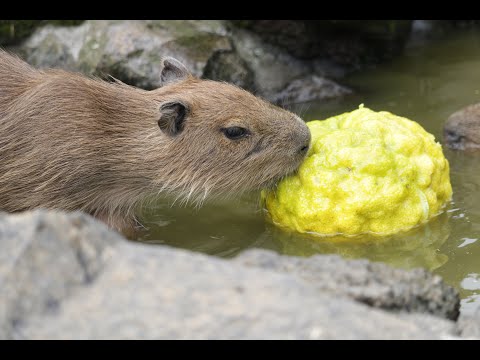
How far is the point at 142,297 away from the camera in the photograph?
8.31 feet

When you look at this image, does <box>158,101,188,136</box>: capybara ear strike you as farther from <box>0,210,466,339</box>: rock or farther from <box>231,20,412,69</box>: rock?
<box>231,20,412,69</box>: rock

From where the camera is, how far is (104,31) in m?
8.34

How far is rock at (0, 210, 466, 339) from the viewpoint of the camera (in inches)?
97.6

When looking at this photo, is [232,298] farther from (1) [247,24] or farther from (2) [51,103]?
(1) [247,24]

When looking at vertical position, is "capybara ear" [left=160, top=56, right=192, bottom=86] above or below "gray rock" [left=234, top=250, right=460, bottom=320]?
above

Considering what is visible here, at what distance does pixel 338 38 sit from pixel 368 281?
22.3 feet

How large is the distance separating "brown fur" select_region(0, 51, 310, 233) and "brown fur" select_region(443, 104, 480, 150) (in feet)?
6.84

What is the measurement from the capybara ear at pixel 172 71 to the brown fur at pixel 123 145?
29 cm

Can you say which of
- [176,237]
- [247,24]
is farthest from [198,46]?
[176,237]

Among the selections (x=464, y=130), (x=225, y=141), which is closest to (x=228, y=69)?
(x=464, y=130)

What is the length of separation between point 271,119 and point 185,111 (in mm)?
586

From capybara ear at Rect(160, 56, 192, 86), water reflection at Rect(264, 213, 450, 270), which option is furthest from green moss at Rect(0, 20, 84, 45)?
water reflection at Rect(264, 213, 450, 270)

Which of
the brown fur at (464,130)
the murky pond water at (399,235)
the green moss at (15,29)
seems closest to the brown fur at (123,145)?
the murky pond water at (399,235)

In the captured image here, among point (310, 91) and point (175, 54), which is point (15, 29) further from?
point (310, 91)
